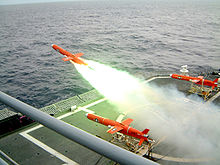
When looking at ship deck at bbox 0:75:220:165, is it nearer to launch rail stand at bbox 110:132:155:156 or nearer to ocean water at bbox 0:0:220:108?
launch rail stand at bbox 110:132:155:156

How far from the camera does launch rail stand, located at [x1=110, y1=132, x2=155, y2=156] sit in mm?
19969

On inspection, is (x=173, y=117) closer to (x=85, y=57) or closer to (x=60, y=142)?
(x=60, y=142)

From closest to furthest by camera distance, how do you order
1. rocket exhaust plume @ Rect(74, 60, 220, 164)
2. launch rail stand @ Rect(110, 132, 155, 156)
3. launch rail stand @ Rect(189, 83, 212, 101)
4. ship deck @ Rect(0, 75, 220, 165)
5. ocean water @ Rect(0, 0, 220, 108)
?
1. ship deck @ Rect(0, 75, 220, 165)
2. launch rail stand @ Rect(110, 132, 155, 156)
3. rocket exhaust plume @ Rect(74, 60, 220, 164)
4. launch rail stand @ Rect(189, 83, 212, 101)
5. ocean water @ Rect(0, 0, 220, 108)

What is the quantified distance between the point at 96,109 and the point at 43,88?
26.7m

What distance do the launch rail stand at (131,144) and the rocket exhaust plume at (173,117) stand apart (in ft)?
6.16

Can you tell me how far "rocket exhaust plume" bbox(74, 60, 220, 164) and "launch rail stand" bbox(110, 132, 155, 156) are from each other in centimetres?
188

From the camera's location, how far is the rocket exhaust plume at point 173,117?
68.2 ft

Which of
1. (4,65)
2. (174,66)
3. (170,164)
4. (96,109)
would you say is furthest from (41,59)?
(170,164)

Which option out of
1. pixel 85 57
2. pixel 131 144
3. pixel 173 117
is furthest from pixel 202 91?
pixel 85 57

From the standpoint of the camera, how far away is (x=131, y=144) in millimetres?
20234

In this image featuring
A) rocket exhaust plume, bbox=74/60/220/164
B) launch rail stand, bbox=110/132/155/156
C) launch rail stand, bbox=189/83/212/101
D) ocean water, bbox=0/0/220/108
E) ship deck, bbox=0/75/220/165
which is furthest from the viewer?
ocean water, bbox=0/0/220/108

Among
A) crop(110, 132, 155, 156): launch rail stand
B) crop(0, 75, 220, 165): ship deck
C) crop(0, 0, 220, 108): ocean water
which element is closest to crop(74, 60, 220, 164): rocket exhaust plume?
crop(0, 75, 220, 165): ship deck

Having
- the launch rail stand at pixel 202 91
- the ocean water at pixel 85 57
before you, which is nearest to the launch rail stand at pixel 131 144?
the launch rail stand at pixel 202 91

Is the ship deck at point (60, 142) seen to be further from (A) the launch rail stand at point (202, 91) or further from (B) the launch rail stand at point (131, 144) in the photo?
(A) the launch rail stand at point (202, 91)
